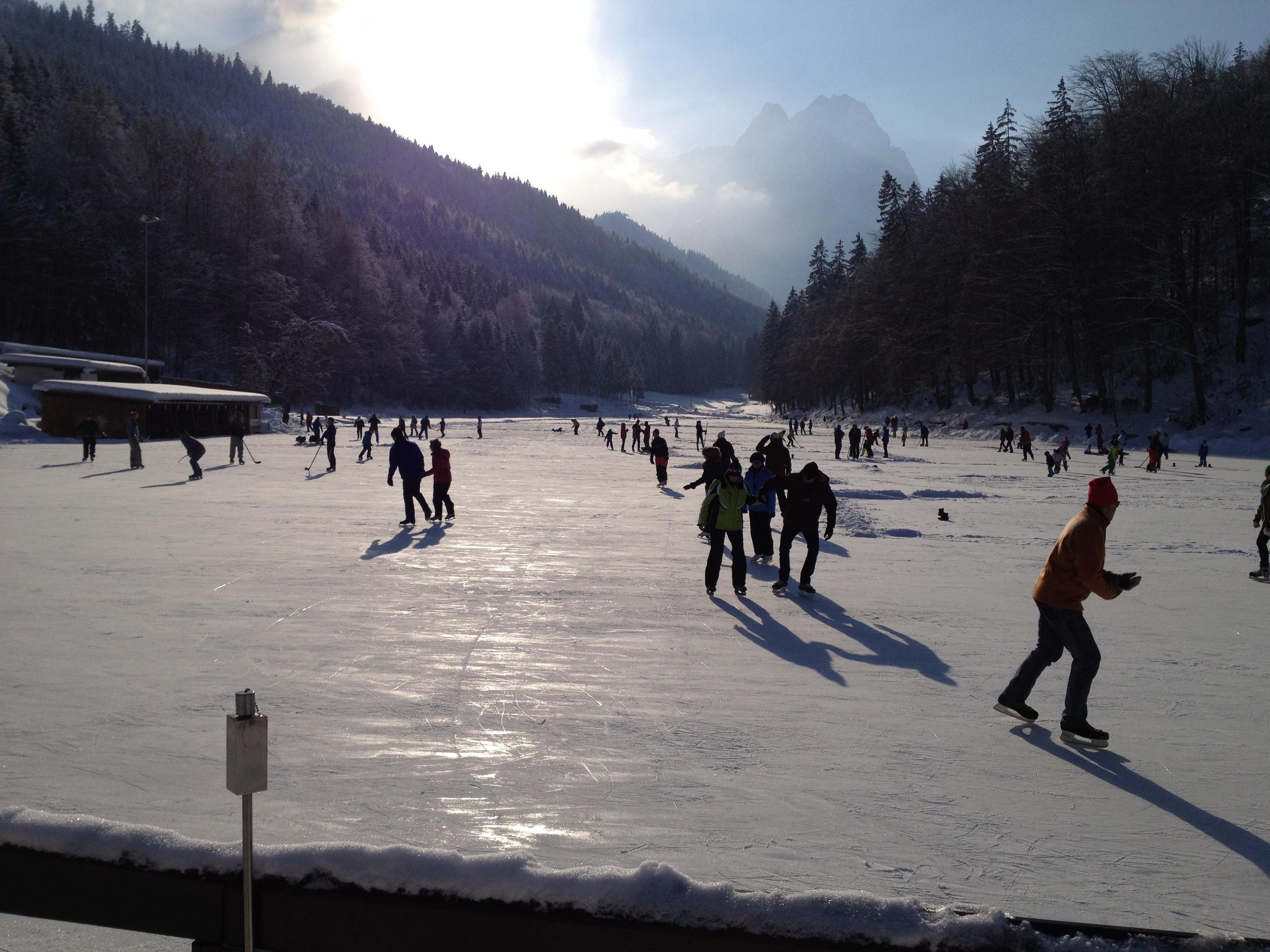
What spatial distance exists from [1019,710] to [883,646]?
1.74 m

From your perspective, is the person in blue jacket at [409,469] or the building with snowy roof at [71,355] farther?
the building with snowy roof at [71,355]

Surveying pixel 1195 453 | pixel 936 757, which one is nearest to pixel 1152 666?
pixel 936 757

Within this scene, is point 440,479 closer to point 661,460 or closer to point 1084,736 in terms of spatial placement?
point 661,460

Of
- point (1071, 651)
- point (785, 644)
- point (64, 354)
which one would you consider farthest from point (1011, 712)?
point (64, 354)

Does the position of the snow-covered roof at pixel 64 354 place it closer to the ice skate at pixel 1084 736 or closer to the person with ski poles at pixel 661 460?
the person with ski poles at pixel 661 460

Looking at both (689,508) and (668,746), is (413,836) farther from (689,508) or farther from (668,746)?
(689,508)

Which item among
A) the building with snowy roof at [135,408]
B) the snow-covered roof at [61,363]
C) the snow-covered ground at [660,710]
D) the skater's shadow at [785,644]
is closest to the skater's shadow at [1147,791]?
the snow-covered ground at [660,710]

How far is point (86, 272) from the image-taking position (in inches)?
2255

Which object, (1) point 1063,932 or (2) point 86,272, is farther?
(2) point 86,272

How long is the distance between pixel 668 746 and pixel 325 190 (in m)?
166

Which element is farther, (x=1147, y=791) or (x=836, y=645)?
(x=836, y=645)

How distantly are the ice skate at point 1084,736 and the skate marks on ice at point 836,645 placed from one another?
3.49 feet

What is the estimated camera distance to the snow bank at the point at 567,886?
182 cm

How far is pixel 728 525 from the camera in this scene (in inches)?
316
